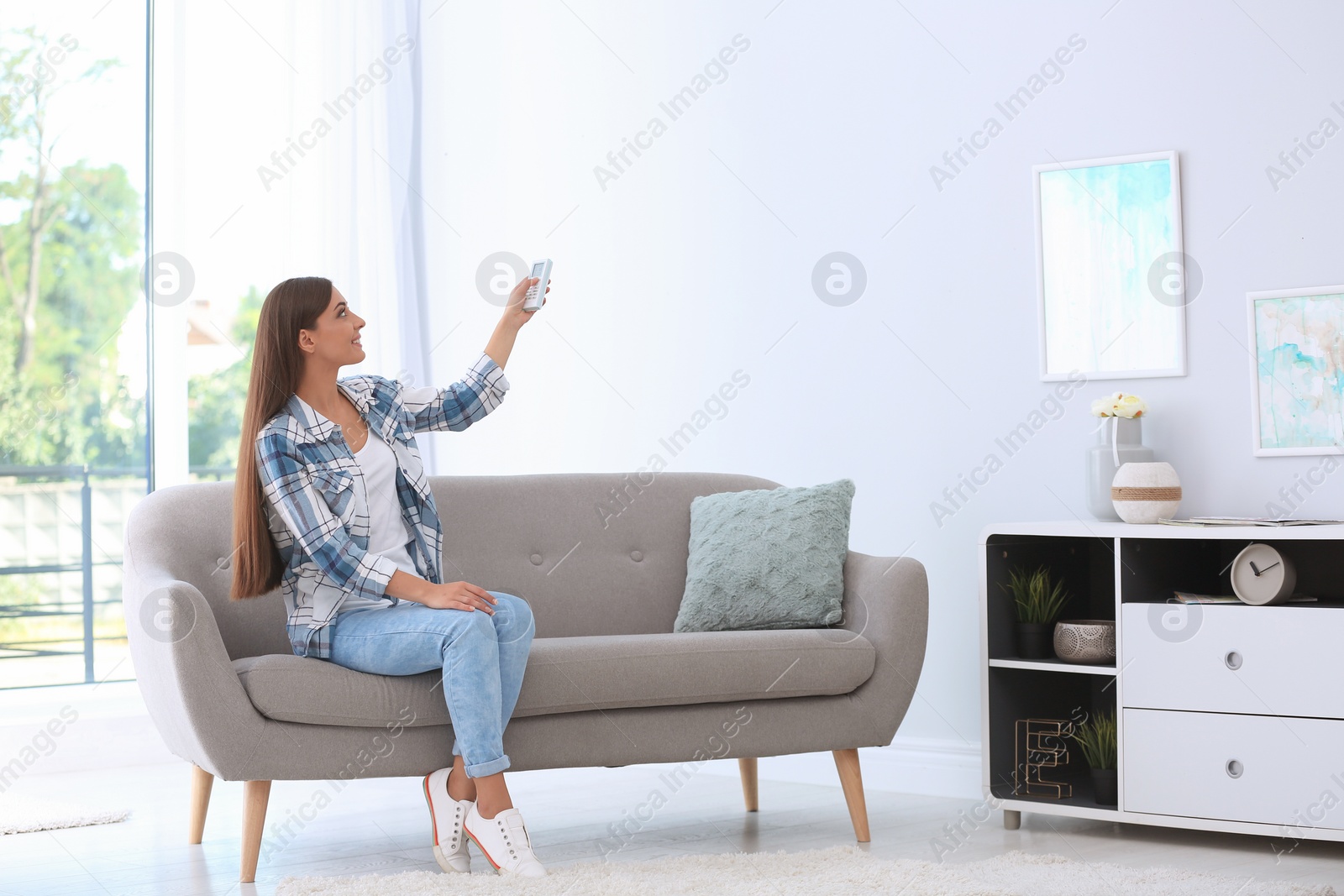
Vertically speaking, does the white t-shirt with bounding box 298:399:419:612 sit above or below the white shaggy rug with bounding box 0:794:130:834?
above

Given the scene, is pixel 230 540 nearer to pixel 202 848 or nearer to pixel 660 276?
pixel 202 848

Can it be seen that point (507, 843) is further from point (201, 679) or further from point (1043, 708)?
point (1043, 708)

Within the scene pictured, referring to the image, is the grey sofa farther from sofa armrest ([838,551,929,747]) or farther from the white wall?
the white wall

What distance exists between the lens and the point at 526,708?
2539 mm

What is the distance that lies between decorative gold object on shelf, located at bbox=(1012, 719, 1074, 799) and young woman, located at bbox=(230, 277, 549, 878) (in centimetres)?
116

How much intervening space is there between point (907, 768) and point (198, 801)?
172 centimetres

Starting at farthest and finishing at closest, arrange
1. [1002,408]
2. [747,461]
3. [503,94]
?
[503,94], [747,461], [1002,408]

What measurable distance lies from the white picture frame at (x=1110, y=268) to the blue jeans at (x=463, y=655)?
157 centimetres

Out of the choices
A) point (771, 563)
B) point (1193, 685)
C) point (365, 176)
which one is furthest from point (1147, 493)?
point (365, 176)

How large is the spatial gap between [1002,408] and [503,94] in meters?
1.94

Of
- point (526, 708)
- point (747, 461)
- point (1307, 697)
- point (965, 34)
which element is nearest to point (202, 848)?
point (526, 708)

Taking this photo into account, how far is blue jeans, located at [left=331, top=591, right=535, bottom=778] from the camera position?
2.39 metres

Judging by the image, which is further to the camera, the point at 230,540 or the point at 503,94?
the point at 503,94

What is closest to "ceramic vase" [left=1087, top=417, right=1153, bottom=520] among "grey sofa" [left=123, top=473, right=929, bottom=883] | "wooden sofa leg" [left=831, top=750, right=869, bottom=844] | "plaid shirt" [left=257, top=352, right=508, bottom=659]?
"grey sofa" [left=123, top=473, right=929, bottom=883]
